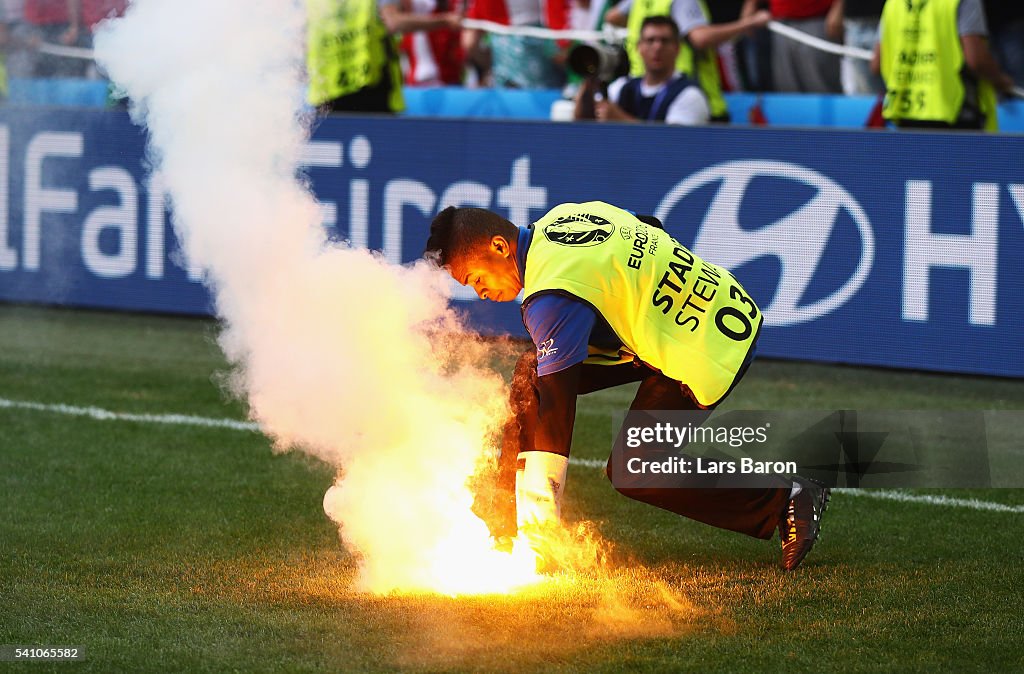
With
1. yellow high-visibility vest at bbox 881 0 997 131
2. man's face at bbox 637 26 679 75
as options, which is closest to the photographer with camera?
man's face at bbox 637 26 679 75

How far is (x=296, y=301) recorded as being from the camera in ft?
20.9

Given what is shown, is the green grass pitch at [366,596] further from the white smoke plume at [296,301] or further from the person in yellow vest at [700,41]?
the person in yellow vest at [700,41]

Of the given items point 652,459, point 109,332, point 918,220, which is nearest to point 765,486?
point 652,459

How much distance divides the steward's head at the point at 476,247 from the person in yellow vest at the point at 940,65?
5.47 m

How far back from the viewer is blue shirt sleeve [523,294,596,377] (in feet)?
17.6

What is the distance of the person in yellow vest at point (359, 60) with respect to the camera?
39.5 feet

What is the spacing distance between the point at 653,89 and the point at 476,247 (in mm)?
5991

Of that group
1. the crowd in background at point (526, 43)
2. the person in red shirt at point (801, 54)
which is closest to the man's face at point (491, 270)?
the crowd in background at point (526, 43)

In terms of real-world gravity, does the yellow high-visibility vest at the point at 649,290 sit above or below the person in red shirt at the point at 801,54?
below

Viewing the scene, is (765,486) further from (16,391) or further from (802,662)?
(16,391)

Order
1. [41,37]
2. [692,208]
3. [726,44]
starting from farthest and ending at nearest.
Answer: [41,37]
[726,44]
[692,208]
